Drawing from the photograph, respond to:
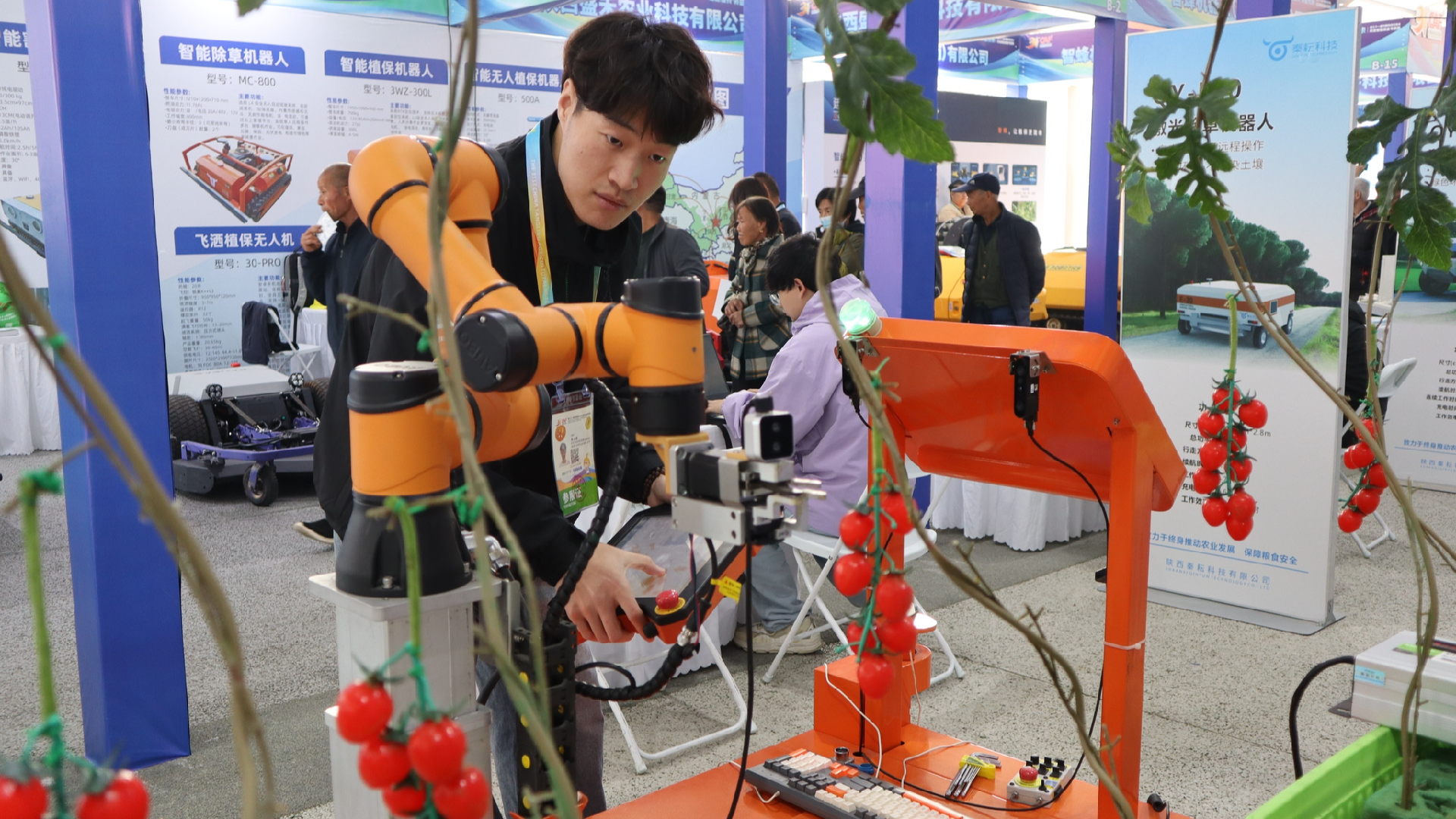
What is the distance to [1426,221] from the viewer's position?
117 cm

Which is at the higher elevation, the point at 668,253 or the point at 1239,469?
the point at 668,253

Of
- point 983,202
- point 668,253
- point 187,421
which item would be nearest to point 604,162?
point 668,253

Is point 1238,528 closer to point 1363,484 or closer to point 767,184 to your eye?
point 1363,484

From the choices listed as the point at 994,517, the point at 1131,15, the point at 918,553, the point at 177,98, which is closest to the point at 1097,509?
the point at 994,517

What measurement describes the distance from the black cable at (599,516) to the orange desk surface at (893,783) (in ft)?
2.25

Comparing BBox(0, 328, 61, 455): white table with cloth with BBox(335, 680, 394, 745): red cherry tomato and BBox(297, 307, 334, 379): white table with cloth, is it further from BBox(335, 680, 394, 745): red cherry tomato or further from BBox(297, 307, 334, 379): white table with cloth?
BBox(335, 680, 394, 745): red cherry tomato

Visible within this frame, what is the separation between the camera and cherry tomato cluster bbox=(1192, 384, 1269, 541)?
1.95 metres

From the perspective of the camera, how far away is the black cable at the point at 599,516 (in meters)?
1.06

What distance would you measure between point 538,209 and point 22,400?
6.79m

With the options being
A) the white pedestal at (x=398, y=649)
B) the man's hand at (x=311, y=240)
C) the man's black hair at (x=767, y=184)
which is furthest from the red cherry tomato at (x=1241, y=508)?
the man's hand at (x=311, y=240)

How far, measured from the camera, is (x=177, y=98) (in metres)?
7.25

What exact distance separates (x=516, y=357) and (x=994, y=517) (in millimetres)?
4316

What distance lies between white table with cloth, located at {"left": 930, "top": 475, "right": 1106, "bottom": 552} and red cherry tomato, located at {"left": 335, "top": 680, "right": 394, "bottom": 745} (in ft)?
14.1

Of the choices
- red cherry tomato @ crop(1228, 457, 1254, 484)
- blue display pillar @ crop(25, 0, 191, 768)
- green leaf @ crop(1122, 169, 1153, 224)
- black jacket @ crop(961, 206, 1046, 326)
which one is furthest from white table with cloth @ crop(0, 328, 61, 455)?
green leaf @ crop(1122, 169, 1153, 224)
